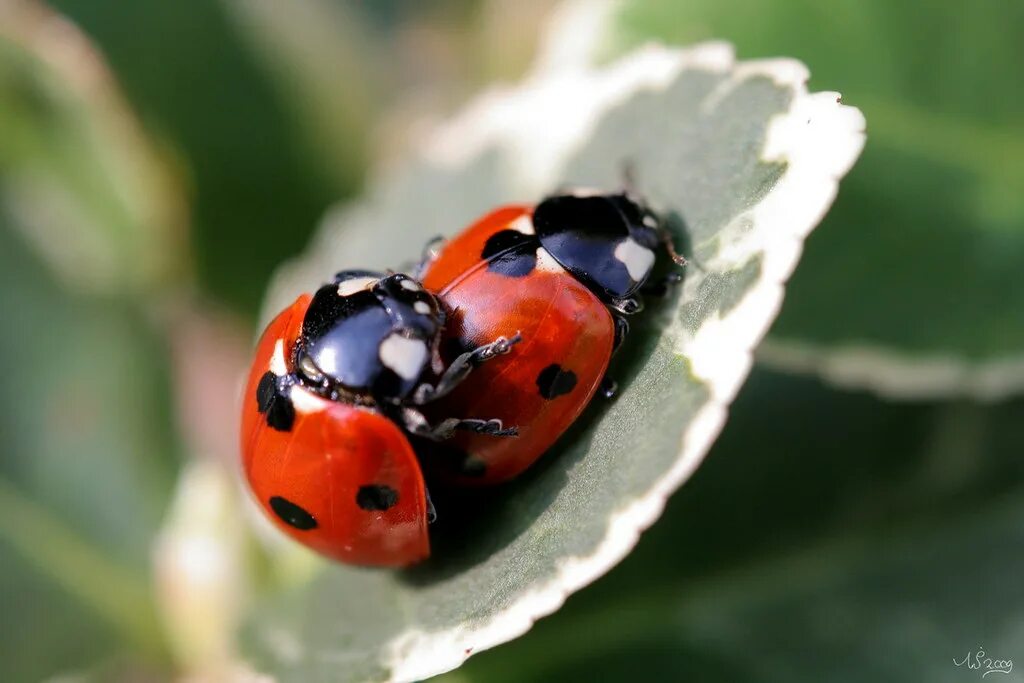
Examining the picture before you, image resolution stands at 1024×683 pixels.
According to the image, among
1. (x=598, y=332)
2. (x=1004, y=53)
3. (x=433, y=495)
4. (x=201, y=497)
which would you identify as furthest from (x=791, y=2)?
(x=201, y=497)

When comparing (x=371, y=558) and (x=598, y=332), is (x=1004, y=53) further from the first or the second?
(x=371, y=558)

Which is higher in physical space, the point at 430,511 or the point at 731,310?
the point at 731,310

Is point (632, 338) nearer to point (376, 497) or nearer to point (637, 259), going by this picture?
point (637, 259)

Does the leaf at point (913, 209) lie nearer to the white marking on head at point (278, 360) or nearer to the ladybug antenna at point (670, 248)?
the ladybug antenna at point (670, 248)

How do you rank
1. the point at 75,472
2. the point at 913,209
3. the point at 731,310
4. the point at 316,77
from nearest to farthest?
the point at 731,310 → the point at 913,209 → the point at 75,472 → the point at 316,77

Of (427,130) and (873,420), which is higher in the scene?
(427,130)

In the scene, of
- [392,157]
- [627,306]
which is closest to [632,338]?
[627,306]
